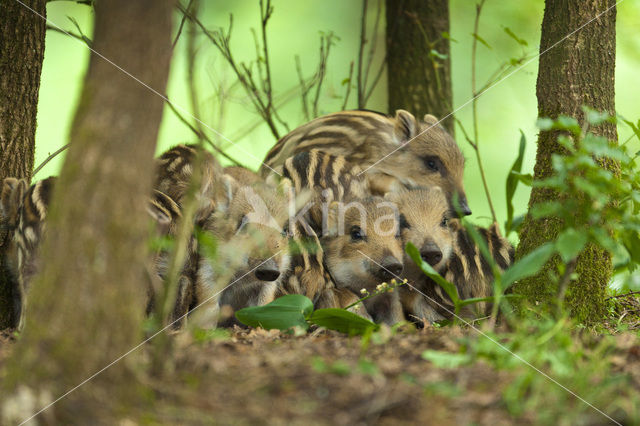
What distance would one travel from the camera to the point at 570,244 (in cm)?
151

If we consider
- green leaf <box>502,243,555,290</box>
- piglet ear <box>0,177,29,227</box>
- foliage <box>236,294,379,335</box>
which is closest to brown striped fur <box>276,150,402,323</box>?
foliage <box>236,294,379,335</box>

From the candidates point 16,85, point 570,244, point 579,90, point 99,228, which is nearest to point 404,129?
point 579,90

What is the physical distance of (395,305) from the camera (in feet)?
9.70

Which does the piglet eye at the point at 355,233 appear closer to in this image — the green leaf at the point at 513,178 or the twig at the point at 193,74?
the green leaf at the point at 513,178

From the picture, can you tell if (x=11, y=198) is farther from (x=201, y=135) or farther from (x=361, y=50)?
(x=361, y=50)

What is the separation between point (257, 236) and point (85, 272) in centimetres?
162

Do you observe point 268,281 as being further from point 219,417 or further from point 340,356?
point 219,417

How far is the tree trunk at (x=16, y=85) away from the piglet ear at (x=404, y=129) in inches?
76.3

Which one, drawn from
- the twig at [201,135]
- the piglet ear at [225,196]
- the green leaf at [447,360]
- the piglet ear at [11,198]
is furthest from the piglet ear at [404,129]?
the green leaf at [447,360]

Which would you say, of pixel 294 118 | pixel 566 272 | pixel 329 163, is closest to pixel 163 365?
pixel 566 272

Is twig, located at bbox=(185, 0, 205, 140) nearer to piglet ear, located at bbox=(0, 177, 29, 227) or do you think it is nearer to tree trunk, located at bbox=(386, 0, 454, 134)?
piglet ear, located at bbox=(0, 177, 29, 227)

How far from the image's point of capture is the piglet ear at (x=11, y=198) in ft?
8.42

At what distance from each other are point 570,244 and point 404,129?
2432 mm

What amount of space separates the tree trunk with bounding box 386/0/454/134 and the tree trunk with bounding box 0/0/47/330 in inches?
96.2
